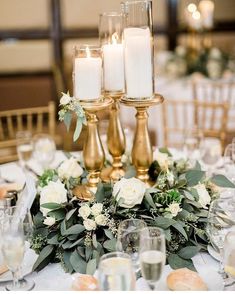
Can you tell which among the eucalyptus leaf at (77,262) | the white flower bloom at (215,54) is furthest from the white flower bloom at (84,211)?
the white flower bloom at (215,54)

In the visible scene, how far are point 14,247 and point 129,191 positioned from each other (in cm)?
43

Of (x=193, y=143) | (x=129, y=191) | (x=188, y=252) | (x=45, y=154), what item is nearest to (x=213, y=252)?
(x=188, y=252)

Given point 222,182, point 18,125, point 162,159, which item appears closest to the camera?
point 222,182

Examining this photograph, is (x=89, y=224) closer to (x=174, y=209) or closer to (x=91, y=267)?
(x=91, y=267)

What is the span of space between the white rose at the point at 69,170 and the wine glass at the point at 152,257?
0.62m

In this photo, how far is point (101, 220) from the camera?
1604mm

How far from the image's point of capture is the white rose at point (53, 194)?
1.70 m

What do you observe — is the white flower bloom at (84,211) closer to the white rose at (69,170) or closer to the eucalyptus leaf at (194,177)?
the white rose at (69,170)

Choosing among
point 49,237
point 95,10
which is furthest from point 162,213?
point 95,10

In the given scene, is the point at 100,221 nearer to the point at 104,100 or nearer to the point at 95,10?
the point at 104,100

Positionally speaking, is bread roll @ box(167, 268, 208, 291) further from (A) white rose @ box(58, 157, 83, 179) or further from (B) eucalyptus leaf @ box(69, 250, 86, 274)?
(A) white rose @ box(58, 157, 83, 179)

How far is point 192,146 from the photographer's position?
253 centimetres

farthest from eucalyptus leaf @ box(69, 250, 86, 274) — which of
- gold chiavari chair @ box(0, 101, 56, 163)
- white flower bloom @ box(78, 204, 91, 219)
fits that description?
gold chiavari chair @ box(0, 101, 56, 163)

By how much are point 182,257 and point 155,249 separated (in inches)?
12.8
